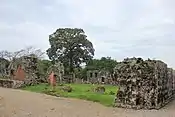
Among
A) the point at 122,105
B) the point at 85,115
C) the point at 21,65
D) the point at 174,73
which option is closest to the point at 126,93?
the point at 122,105

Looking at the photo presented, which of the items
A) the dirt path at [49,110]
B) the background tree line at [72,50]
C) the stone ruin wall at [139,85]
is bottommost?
the dirt path at [49,110]

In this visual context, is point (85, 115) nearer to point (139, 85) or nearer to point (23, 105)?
point (23, 105)

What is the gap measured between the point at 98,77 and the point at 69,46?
8.79 m

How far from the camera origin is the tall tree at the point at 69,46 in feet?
159

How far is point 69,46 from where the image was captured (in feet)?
159

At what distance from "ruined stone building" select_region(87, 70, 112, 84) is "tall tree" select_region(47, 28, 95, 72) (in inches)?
178

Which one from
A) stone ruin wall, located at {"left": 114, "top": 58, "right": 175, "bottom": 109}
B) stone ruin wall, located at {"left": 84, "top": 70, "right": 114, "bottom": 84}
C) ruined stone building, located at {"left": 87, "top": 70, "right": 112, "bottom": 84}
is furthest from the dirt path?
ruined stone building, located at {"left": 87, "top": 70, "right": 112, "bottom": 84}

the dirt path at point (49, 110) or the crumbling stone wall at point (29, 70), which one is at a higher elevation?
the crumbling stone wall at point (29, 70)

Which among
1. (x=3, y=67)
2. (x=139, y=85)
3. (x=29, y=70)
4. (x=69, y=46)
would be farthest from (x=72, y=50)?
(x=139, y=85)

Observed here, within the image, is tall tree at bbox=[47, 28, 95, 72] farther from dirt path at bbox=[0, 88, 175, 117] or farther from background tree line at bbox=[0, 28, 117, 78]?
dirt path at bbox=[0, 88, 175, 117]

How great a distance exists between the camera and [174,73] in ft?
80.6

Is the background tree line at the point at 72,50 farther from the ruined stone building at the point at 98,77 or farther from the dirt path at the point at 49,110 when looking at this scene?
the dirt path at the point at 49,110

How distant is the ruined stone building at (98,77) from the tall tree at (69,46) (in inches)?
178

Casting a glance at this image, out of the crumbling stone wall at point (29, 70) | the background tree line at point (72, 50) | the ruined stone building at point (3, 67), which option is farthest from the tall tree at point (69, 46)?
the crumbling stone wall at point (29, 70)
